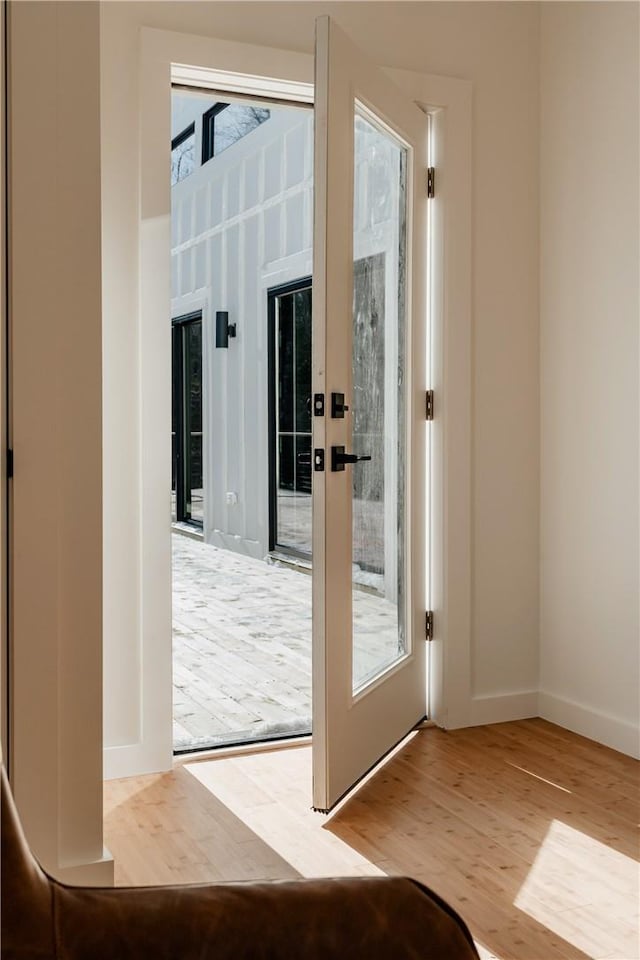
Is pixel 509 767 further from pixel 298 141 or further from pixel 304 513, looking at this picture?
pixel 298 141

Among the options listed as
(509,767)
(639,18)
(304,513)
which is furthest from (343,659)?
(304,513)

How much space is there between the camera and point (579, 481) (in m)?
3.24

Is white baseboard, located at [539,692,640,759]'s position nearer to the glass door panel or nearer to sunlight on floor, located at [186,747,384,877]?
sunlight on floor, located at [186,747,384,877]

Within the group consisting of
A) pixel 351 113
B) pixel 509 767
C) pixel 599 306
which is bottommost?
pixel 509 767

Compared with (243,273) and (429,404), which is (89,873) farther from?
(243,273)

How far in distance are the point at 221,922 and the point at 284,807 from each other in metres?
1.82

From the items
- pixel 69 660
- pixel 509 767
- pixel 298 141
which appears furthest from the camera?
pixel 298 141

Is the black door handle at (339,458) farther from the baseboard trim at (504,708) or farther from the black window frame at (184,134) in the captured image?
the black window frame at (184,134)

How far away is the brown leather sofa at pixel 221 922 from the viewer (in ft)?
2.64

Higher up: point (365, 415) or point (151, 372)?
point (151, 372)

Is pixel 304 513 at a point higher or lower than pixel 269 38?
lower

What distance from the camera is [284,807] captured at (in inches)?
101

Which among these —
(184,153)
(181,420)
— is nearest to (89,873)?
(181,420)

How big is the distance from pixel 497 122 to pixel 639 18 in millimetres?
561
